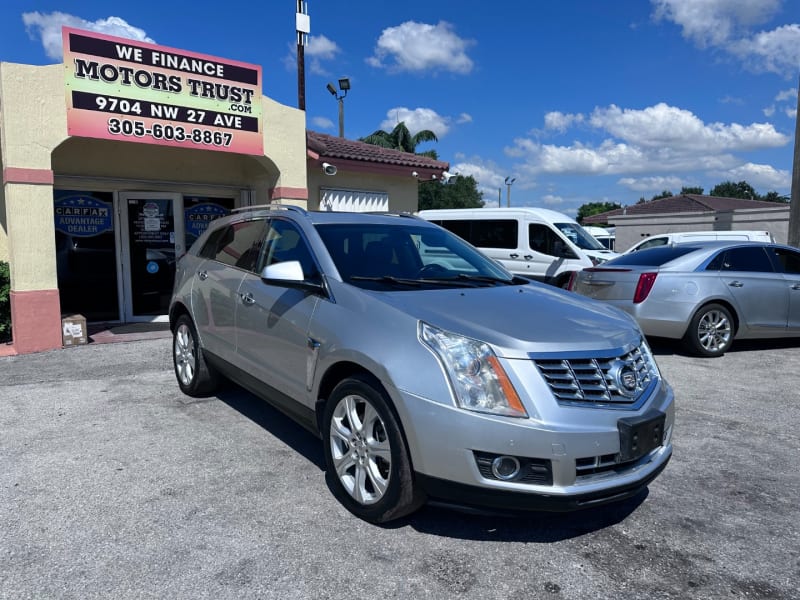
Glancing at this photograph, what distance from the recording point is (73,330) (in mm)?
8359

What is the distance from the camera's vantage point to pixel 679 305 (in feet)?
25.2

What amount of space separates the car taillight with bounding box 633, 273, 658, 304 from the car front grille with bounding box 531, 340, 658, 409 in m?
4.81

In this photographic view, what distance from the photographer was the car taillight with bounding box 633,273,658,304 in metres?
→ 7.74

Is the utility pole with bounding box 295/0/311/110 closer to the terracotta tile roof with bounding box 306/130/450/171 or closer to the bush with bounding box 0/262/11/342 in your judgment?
the terracotta tile roof with bounding box 306/130/450/171

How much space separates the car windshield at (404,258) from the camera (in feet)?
12.9

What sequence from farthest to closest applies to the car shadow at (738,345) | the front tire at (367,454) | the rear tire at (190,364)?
the car shadow at (738,345), the rear tire at (190,364), the front tire at (367,454)

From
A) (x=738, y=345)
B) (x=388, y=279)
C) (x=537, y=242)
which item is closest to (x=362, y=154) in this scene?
(x=537, y=242)

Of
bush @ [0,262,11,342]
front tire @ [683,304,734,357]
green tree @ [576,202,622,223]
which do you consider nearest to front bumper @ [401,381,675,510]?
front tire @ [683,304,734,357]

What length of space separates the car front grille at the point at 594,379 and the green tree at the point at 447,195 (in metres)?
48.2

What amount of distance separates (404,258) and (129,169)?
24.8 ft

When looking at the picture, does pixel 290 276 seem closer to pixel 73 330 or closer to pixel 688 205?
pixel 73 330

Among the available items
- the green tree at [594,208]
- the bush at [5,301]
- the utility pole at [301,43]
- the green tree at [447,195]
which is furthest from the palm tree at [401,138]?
the green tree at [594,208]

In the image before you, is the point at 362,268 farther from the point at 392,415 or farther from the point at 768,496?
the point at 768,496

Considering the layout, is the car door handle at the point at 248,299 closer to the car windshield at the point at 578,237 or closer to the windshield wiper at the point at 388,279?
the windshield wiper at the point at 388,279
